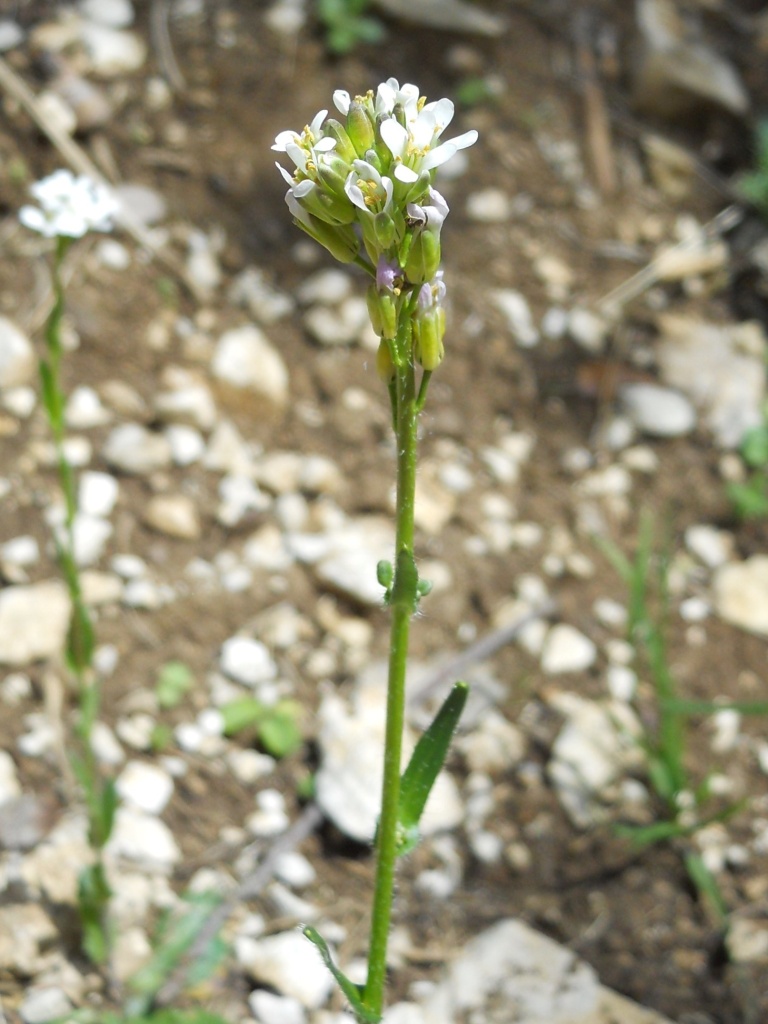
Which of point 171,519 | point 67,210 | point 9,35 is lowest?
point 171,519

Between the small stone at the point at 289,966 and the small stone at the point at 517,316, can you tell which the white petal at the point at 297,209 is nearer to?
the small stone at the point at 289,966

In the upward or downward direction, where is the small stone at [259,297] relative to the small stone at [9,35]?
downward

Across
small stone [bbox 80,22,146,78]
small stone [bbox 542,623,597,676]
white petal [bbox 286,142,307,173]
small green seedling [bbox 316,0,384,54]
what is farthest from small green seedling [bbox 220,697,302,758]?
small green seedling [bbox 316,0,384,54]

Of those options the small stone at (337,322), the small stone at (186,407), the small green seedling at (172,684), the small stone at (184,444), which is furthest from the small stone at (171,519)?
the small stone at (337,322)

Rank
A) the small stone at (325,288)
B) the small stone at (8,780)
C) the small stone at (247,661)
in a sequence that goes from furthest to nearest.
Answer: the small stone at (325,288) < the small stone at (247,661) < the small stone at (8,780)

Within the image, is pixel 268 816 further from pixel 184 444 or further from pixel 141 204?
pixel 141 204

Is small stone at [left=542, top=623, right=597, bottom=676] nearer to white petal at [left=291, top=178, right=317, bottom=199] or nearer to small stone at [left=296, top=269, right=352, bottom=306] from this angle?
small stone at [left=296, top=269, right=352, bottom=306]

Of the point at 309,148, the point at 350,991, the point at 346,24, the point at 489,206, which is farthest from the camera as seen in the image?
the point at 346,24

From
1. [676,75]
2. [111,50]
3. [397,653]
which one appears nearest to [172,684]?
[397,653]
